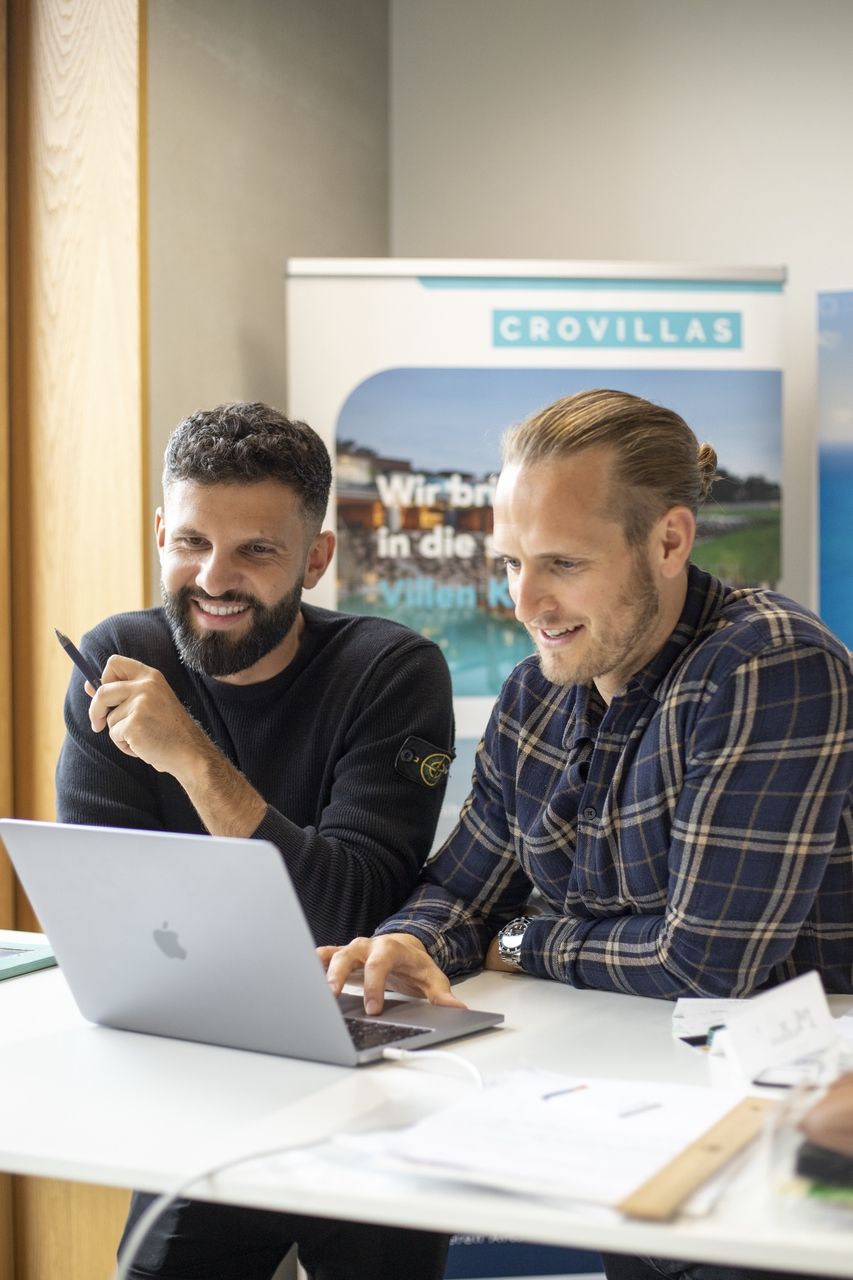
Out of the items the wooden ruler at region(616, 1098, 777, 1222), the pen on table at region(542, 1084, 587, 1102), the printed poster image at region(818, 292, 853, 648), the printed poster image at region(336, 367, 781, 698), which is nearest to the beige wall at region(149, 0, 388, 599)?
the printed poster image at region(336, 367, 781, 698)

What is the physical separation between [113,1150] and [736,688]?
75 cm

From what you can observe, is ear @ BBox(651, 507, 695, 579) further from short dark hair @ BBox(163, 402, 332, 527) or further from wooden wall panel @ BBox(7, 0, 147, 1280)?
wooden wall panel @ BBox(7, 0, 147, 1280)

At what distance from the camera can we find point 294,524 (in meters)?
2.06

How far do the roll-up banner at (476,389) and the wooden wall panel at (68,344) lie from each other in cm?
46

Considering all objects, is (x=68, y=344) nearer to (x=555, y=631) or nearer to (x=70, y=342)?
(x=70, y=342)

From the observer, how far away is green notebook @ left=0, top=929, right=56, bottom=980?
5.51 feet

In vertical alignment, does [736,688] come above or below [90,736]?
above

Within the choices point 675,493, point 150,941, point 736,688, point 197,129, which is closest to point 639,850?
point 736,688

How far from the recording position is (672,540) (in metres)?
1.60

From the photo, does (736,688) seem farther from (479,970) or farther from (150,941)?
(150,941)

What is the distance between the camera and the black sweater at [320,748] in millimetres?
1901

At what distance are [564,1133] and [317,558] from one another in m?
1.27

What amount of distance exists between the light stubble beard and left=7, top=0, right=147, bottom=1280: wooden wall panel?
140 cm

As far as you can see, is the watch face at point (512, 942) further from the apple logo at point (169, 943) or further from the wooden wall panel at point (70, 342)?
the wooden wall panel at point (70, 342)
